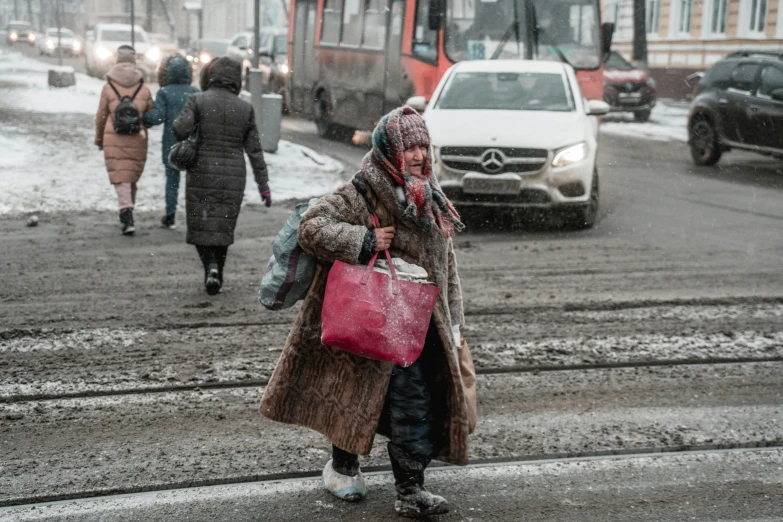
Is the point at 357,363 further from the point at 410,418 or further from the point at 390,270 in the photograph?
the point at 390,270

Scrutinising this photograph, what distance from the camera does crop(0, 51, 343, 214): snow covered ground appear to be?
1189 centimetres

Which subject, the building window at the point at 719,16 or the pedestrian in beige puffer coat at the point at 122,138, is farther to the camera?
the building window at the point at 719,16

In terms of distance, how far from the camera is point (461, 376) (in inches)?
156

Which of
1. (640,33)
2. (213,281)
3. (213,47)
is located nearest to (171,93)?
(213,281)

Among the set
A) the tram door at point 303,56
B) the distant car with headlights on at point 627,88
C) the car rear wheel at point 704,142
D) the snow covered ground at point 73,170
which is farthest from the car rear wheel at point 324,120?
the distant car with headlights on at point 627,88

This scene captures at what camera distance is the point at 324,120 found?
807 inches

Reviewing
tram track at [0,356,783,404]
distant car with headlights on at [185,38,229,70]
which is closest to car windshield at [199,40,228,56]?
distant car with headlights on at [185,38,229,70]

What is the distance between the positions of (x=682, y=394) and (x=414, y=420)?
2.11 metres

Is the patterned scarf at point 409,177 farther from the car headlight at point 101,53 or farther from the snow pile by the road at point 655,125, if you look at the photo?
the car headlight at point 101,53

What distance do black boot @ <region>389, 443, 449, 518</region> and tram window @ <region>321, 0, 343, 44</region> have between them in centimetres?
1616

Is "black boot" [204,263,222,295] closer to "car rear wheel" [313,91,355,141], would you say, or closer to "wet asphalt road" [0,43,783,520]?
"wet asphalt road" [0,43,783,520]

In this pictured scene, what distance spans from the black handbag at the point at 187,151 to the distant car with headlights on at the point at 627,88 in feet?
63.9

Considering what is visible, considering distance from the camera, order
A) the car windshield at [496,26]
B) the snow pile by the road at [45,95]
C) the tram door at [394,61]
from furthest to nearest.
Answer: the snow pile by the road at [45,95]
the tram door at [394,61]
the car windshield at [496,26]

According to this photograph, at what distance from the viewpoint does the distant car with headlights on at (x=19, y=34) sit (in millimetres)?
72875
